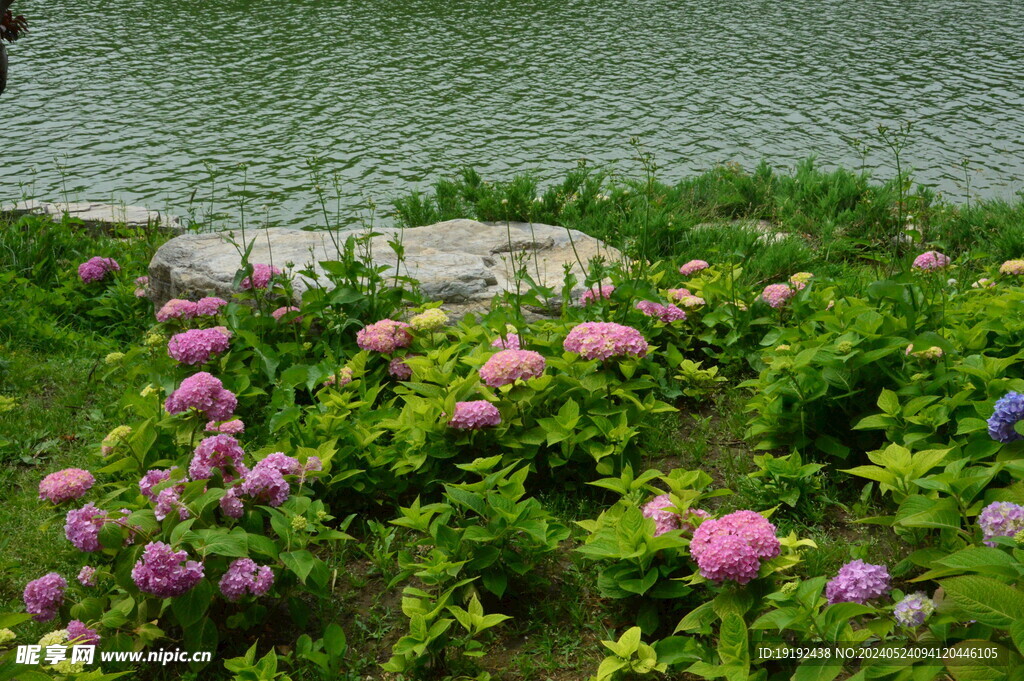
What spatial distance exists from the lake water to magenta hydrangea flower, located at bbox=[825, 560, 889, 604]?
19.8 ft

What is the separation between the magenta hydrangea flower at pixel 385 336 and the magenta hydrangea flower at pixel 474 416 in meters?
0.73

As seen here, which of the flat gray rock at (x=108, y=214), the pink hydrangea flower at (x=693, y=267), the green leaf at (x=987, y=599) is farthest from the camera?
the flat gray rock at (x=108, y=214)

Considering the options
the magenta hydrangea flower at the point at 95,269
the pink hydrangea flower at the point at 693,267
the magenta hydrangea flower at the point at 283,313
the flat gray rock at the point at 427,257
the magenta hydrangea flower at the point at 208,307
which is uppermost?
the pink hydrangea flower at the point at 693,267

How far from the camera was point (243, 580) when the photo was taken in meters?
2.32

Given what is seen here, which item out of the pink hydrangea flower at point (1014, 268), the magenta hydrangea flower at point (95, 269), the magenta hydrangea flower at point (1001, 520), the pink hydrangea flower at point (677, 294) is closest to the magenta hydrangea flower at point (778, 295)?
the pink hydrangea flower at point (677, 294)

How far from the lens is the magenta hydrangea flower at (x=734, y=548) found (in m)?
2.22

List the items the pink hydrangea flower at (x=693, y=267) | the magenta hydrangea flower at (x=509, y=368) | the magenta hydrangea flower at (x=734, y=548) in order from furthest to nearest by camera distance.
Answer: the pink hydrangea flower at (x=693, y=267) < the magenta hydrangea flower at (x=509, y=368) < the magenta hydrangea flower at (x=734, y=548)

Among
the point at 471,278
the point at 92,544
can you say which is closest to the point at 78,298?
the point at 471,278

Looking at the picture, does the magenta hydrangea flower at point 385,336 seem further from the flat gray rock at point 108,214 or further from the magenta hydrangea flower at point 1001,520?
the flat gray rock at point 108,214

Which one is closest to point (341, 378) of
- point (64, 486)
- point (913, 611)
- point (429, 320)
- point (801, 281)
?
point (429, 320)

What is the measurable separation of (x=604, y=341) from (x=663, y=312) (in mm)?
622

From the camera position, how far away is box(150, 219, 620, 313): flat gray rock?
4.36 meters

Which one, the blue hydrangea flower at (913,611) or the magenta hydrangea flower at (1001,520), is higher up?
the magenta hydrangea flower at (1001,520)

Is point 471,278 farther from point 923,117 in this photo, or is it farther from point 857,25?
point 857,25
